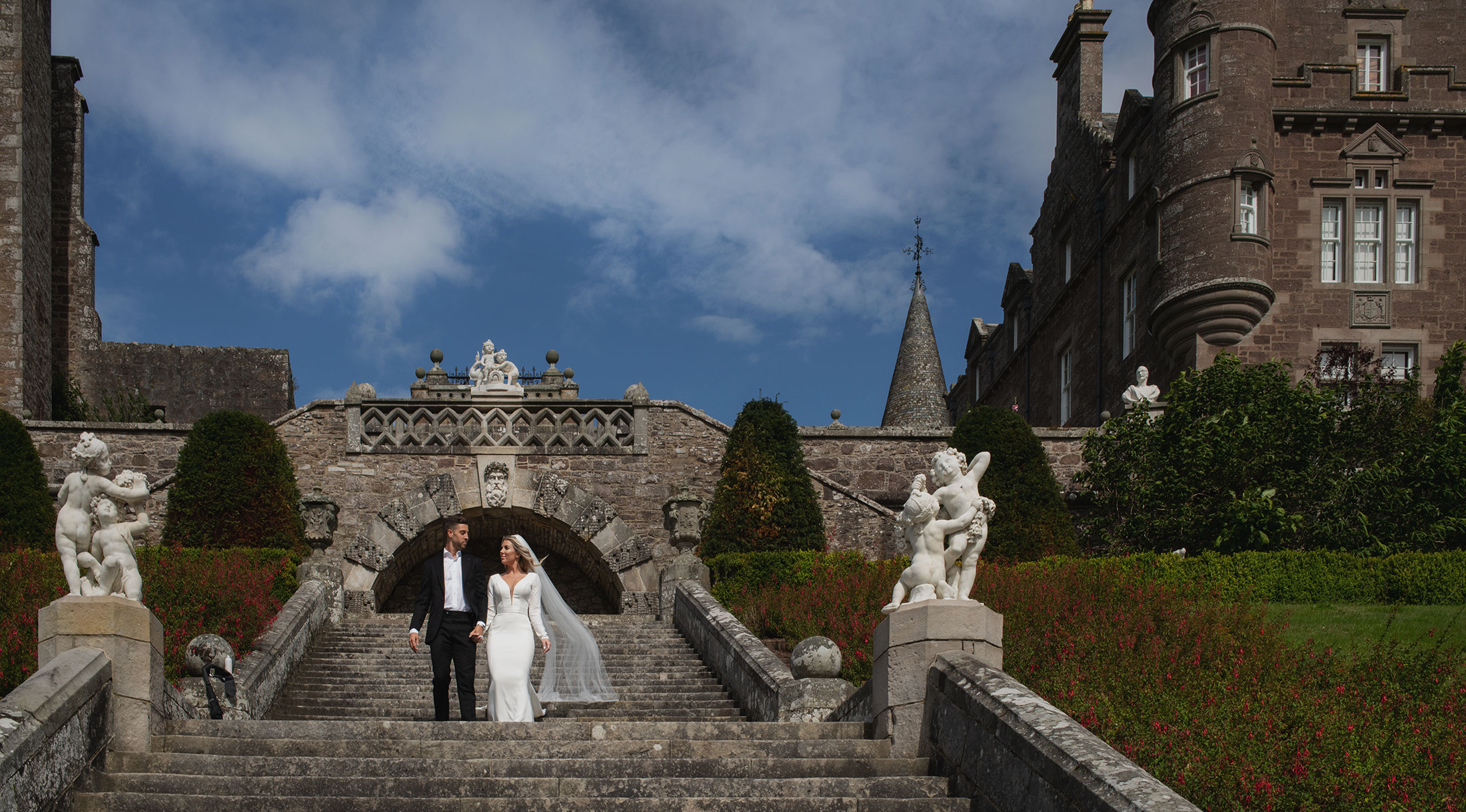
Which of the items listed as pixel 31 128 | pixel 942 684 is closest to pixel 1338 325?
pixel 942 684

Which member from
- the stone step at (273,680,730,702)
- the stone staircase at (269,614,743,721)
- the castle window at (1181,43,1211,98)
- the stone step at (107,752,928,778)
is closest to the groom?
the stone staircase at (269,614,743,721)

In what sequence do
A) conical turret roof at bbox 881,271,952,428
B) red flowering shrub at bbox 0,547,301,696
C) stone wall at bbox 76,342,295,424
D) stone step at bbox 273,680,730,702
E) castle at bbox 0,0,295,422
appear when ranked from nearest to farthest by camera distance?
red flowering shrub at bbox 0,547,301,696 → stone step at bbox 273,680,730,702 → castle at bbox 0,0,295,422 → stone wall at bbox 76,342,295,424 → conical turret roof at bbox 881,271,952,428

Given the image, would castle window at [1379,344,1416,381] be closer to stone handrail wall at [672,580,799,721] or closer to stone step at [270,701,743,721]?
stone handrail wall at [672,580,799,721]

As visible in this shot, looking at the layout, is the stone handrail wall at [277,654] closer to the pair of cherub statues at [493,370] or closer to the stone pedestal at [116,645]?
the stone pedestal at [116,645]

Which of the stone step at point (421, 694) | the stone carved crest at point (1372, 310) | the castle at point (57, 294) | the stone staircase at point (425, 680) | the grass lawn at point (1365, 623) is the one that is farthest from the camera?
the castle at point (57, 294)

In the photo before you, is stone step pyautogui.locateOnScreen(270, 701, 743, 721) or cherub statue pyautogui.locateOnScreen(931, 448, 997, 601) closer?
cherub statue pyautogui.locateOnScreen(931, 448, 997, 601)

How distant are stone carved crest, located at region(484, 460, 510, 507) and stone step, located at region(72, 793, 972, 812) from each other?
42.6 ft

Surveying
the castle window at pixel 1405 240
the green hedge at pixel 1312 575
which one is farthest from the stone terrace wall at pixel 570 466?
the castle window at pixel 1405 240

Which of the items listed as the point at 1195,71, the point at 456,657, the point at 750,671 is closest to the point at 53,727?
the point at 456,657

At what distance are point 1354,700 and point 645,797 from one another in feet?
16.7

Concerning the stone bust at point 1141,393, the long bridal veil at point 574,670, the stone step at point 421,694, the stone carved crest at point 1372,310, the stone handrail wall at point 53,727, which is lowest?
the stone step at point 421,694

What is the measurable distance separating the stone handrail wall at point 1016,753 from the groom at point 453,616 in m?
3.34

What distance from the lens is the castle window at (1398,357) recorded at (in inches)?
811

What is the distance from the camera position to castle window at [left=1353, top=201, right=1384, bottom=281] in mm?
21047
